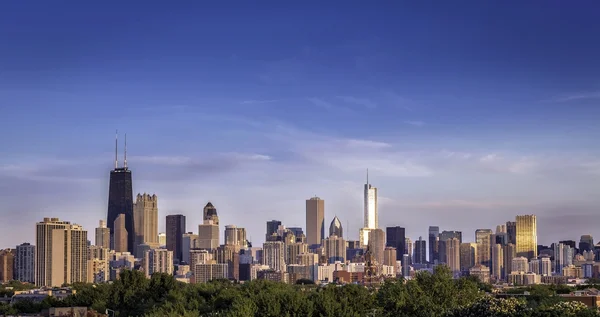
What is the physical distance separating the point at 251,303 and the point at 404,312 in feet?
47.6

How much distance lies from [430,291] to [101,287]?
4320 centimetres

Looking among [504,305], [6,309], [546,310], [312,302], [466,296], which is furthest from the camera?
[6,309]

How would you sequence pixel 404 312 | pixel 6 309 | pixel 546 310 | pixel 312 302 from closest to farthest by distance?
pixel 546 310 → pixel 312 302 → pixel 404 312 → pixel 6 309

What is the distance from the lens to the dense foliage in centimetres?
6662

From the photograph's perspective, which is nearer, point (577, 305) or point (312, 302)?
point (577, 305)

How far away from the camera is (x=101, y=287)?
12081 centimetres

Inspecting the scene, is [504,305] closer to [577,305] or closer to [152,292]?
[577,305]

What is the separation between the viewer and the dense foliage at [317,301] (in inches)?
2623

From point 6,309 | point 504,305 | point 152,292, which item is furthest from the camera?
point 152,292

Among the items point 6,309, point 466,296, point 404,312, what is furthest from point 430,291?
point 6,309

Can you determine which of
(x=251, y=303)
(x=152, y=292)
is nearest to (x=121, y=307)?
(x=152, y=292)

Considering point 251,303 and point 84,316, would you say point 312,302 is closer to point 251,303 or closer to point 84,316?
point 251,303

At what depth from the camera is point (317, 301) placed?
74.8 m

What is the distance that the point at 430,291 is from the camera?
92.5m
